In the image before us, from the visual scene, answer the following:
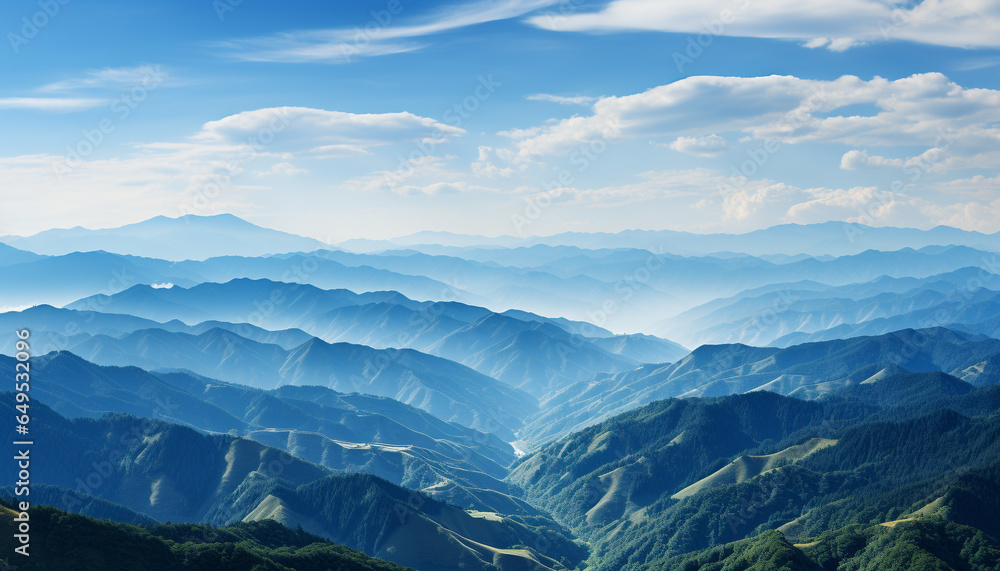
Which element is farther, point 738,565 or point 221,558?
point 738,565

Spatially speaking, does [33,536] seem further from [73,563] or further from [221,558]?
[221,558]

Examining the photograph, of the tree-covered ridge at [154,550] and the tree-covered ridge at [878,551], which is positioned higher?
the tree-covered ridge at [154,550]

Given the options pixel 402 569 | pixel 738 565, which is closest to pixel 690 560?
pixel 738 565

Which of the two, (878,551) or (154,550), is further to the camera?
(878,551)

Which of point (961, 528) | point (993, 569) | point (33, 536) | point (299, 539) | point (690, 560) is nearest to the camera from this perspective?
point (33, 536)

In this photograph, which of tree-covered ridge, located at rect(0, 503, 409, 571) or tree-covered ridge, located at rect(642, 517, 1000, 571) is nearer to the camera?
tree-covered ridge, located at rect(0, 503, 409, 571)

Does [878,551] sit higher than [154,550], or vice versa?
[154,550]

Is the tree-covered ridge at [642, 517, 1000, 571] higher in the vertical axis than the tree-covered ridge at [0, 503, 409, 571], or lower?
lower

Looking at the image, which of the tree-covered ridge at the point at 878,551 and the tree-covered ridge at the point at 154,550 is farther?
the tree-covered ridge at the point at 878,551
